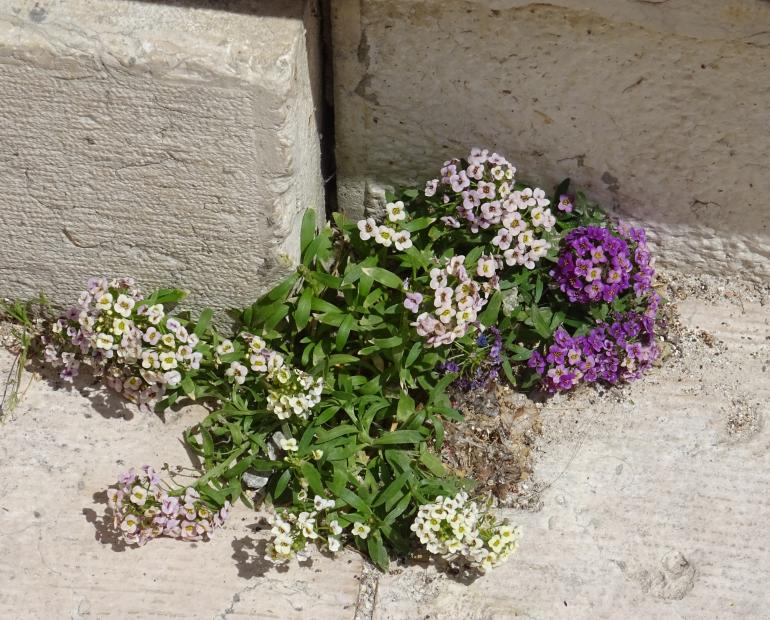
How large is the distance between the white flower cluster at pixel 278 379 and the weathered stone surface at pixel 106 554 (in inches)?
13.0

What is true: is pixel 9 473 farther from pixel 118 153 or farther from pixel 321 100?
pixel 321 100

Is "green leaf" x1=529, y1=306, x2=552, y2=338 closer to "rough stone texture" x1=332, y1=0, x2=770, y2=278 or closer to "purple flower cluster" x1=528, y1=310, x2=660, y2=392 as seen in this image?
"purple flower cluster" x1=528, y1=310, x2=660, y2=392

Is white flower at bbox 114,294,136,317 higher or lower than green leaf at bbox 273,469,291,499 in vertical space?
higher

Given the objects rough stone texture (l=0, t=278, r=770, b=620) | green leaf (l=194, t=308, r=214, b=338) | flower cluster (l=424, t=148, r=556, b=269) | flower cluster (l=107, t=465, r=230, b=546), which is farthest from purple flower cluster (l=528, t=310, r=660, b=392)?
flower cluster (l=107, t=465, r=230, b=546)

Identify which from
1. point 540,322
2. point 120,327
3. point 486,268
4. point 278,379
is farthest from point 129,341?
point 540,322

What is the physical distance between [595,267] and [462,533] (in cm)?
107

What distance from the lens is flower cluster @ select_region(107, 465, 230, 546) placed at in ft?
8.99

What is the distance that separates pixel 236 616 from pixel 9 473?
92 cm

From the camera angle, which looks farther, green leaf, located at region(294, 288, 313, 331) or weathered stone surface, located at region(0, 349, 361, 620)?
green leaf, located at region(294, 288, 313, 331)

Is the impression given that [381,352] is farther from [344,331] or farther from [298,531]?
[298,531]

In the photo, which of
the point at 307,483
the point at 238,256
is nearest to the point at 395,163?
the point at 238,256

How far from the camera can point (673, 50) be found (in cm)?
291

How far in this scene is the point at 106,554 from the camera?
2.82 meters

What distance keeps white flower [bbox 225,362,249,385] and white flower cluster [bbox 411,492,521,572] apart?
726 mm
